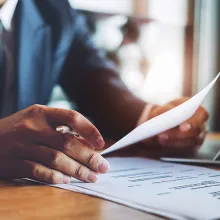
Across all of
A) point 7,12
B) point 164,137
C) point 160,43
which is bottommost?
point 164,137

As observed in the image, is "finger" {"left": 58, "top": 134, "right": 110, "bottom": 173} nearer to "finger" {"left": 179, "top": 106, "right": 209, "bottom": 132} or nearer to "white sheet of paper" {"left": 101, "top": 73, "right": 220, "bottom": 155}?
"white sheet of paper" {"left": 101, "top": 73, "right": 220, "bottom": 155}

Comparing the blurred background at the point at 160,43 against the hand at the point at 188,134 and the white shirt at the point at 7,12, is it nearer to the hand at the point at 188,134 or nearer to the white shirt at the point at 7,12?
the white shirt at the point at 7,12

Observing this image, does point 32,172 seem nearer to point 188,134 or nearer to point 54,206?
point 54,206

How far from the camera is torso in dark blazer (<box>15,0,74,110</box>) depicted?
1.19 m

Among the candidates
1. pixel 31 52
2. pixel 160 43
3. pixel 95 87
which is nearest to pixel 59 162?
pixel 31 52

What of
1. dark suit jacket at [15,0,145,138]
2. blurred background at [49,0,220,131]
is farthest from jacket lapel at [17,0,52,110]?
blurred background at [49,0,220,131]

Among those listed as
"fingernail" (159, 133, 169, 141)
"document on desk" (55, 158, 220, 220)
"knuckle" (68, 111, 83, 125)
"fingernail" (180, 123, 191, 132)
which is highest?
"knuckle" (68, 111, 83, 125)

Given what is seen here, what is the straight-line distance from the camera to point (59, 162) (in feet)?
1.66

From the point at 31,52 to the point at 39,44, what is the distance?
3 cm

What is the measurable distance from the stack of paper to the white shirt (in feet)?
2.21

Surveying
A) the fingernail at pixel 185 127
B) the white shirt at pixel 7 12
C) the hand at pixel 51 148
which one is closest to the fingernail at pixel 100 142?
the hand at pixel 51 148

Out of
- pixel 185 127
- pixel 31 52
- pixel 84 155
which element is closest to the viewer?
pixel 84 155

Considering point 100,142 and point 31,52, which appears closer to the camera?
point 100,142

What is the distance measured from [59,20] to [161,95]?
0.99m
